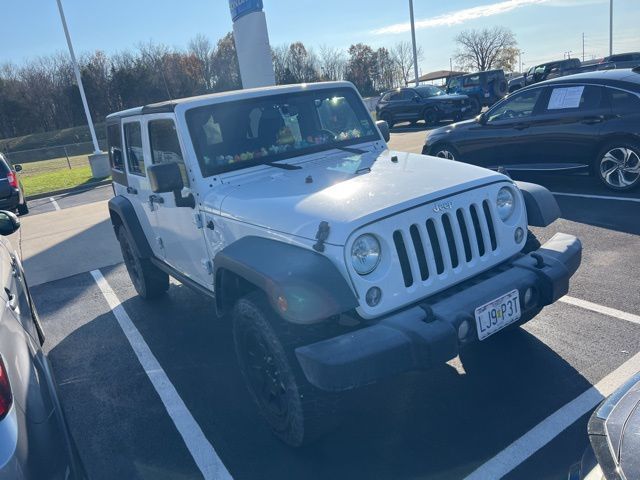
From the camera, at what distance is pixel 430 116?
21766 millimetres

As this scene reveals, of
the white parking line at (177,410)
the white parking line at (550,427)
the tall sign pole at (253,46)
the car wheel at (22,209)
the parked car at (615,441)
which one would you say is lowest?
the white parking line at (550,427)

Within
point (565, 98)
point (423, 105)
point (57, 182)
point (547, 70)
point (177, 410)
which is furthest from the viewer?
point (547, 70)

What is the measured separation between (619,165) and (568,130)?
854mm

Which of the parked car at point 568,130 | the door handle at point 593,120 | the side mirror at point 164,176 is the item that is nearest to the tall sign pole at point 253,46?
the parked car at point 568,130

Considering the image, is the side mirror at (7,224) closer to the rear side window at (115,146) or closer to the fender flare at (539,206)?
the rear side window at (115,146)

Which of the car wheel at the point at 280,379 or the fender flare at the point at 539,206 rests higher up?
the fender flare at the point at 539,206

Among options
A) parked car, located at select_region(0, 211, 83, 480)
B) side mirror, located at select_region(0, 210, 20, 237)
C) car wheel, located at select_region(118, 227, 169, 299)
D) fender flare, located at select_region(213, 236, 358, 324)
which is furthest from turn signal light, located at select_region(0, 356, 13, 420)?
car wheel, located at select_region(118, 227, 169, 299)

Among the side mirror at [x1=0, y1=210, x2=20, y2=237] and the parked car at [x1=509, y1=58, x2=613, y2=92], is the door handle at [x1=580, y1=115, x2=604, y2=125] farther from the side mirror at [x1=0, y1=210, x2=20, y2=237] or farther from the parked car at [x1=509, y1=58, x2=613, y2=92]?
the parked car at [x1=509, y1=58, x2=613, y2=92]

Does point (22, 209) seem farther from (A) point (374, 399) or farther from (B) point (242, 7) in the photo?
(A) point (374, 399)

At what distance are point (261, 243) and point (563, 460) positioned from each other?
1991mm

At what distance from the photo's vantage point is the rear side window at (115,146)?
5.43 m

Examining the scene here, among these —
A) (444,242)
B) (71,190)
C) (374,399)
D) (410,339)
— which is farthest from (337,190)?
(71,190)

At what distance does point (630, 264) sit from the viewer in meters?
5.12

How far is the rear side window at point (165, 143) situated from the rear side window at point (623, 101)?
6.06 meters
